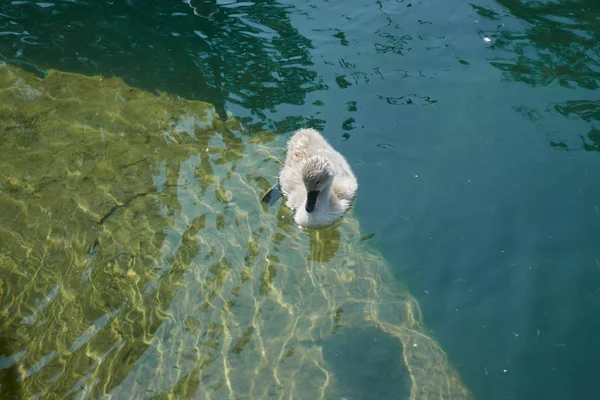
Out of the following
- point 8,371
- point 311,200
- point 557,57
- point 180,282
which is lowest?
point 8,371

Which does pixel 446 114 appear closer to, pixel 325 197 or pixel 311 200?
pixel 325 197

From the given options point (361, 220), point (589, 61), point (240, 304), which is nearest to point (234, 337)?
point (240, 304)

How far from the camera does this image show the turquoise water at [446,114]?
5.75 metres

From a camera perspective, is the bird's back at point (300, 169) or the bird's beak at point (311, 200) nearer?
the bird's beak at point (311, 200)

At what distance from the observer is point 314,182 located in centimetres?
652

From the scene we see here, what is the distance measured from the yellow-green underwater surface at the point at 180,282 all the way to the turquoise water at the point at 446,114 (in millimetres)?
462

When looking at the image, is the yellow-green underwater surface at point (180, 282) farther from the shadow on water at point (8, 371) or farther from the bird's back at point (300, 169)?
the bird's back at point (300, 169)

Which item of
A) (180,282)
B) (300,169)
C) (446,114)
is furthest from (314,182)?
(446,114)

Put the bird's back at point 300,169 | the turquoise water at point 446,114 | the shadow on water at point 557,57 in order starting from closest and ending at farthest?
the turquoise water at point 446,114 → the bird's back at point 300,169 → the shadow on water at point 557,57

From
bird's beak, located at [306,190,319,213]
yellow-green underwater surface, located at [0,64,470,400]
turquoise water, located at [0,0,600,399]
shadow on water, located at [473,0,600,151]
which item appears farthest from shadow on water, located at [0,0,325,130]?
shadow on water, located at [473,0,600,151]

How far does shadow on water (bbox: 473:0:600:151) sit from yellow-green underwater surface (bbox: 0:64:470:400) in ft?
9.48

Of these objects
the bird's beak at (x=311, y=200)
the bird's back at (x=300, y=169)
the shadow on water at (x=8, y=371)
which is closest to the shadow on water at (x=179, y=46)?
the bird's back at (x=300, y=169)

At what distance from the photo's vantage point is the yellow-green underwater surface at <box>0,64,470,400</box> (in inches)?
213

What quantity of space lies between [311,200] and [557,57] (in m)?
4.32
